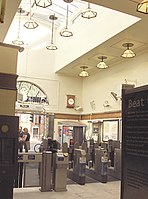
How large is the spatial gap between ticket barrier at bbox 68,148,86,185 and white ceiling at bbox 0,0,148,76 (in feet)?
14.0

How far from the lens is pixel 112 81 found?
44.3 ft

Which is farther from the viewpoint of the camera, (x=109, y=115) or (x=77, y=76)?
(x=77, y=76)

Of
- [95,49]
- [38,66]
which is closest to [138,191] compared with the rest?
[95,49]

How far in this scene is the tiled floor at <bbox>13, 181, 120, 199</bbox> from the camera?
6.34 m

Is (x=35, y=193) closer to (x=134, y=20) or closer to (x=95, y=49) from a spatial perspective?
(x=134, y=20)

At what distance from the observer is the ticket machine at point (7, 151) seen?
396 cm

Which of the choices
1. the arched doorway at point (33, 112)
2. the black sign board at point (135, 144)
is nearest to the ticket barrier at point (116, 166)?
the arched doorway at point (33, 112)

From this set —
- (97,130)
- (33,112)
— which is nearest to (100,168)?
(97,130)

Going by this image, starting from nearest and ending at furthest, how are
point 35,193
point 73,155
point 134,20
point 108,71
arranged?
point 35,193, point 134,20, point 73,155, point 108,71

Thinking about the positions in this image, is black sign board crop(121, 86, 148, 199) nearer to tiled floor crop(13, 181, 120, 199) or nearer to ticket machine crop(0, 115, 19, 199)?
ticket machine crop(0, 115, 19, 199)

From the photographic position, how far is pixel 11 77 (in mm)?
4465

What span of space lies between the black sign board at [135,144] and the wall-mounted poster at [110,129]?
10044mm

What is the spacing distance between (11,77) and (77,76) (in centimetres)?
1250

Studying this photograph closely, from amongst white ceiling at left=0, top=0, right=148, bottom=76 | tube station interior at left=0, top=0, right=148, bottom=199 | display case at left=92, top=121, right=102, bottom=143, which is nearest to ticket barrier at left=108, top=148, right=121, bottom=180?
tube station interior at left=0, top=0, right=148, bottom=199
